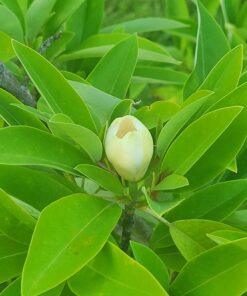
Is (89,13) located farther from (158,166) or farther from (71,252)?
(71,252)

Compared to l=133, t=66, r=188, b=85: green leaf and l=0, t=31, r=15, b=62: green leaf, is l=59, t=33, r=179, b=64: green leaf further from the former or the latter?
l=0, t=31, r=15, b=62: green leaf

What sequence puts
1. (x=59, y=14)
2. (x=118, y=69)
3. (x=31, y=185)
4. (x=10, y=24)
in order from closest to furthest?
(x=31, y=185) → (x=118, y=69) → (x=10, y=24) → (x=59, y=14)

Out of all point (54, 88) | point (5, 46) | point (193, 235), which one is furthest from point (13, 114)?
point (193, 235)

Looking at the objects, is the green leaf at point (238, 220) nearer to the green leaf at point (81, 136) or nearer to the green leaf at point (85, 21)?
the green leaf at point (81, 136)

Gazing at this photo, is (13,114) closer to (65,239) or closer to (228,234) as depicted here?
(65,239)

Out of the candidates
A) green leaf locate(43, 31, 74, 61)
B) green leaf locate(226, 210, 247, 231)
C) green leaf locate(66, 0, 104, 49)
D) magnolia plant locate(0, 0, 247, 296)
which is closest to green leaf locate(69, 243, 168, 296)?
magnolia plant locate(0, 0, 247, 296)

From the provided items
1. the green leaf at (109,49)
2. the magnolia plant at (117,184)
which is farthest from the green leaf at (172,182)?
the green leaf at (109,49)
